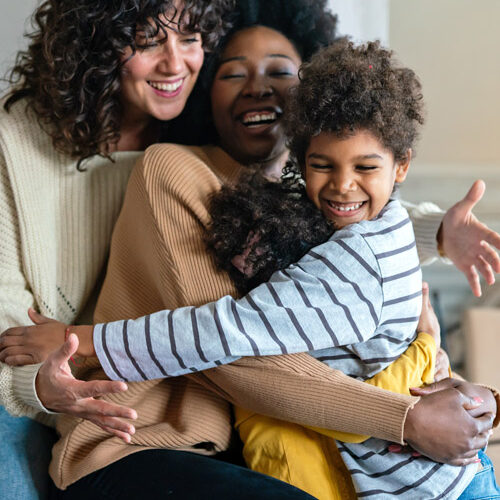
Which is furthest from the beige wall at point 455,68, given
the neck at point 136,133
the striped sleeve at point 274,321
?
the striped sleeve at point 274,321

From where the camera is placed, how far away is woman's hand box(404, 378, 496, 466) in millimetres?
1014

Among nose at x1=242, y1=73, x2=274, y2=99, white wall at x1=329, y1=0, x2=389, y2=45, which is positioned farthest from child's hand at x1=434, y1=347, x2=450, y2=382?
white wall at x1=329, y1=0, x2=389, y2=45

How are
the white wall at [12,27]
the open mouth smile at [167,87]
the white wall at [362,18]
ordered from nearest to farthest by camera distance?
1. the open mouth smile at [167,87]
2. the white wall at [12,27]
3. the white wall at [362,18]

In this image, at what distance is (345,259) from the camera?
997 millimetres

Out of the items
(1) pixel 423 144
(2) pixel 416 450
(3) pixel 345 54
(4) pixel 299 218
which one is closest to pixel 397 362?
(2) pixel 416 450

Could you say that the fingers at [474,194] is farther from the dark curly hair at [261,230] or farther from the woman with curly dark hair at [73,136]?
the woman with curly dark hair at [73,136]

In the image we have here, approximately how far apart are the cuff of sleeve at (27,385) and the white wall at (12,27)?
89cm

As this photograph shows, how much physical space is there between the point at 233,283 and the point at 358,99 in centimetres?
35

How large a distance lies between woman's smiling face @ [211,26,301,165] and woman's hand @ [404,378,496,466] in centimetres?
55

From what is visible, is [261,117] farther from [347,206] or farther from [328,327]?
[328,327]

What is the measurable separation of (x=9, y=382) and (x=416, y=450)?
0.65 meters

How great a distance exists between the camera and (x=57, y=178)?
1.32m

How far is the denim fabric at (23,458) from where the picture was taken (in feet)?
3.82

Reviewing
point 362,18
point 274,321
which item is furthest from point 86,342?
point 362,18
